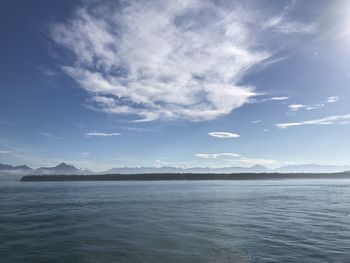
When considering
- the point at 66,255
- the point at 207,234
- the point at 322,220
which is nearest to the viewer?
the point at 66,255

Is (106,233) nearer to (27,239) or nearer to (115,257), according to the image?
(27,239)

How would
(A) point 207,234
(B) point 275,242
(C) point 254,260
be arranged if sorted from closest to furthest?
1. (C) point 254,260
2. (B) point 275,242
3. (A) point 207,234

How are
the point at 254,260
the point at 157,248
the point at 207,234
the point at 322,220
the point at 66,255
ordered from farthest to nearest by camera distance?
the point at 322,220, the point at 207,234, the point at 157,248, the point at 66,255, the point at 254,260

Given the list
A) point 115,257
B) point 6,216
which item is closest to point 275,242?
point 115,257

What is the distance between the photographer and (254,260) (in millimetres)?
22203

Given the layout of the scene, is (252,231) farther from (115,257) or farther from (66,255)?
(66,255)

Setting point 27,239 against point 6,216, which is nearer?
point 27,239

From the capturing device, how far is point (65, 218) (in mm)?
42219

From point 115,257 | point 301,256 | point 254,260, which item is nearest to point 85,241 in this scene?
point 115,257

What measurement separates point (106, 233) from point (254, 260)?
1484 centimetres

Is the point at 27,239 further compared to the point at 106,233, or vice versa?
the point at 106,233

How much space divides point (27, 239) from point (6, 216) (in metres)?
17.1

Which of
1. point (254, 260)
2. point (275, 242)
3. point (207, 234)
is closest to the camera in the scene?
point (254, 260)

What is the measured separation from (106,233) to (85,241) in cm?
376
